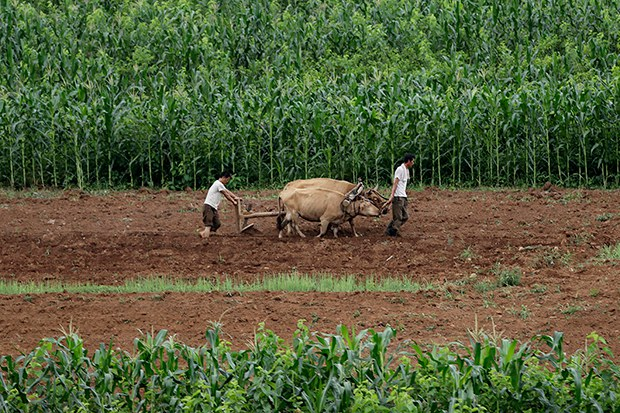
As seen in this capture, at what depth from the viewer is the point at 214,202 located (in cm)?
1997

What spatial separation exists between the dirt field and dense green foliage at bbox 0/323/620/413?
231 centimetres

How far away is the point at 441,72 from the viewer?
100 ft

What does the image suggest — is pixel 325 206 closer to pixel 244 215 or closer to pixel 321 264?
pixel 244 215

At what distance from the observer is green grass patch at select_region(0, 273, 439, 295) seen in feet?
53.2

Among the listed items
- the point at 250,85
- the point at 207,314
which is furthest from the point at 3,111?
the point at 207,314

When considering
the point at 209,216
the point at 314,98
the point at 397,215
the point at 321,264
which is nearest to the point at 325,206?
the point at 397,215

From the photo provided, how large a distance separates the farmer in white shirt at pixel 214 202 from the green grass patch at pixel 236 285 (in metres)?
2.81

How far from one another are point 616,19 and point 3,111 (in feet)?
58.5

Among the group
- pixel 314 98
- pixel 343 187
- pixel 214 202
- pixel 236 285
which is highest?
pixel 314 98

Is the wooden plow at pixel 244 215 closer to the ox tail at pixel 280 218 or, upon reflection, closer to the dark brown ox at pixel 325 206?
the ox tail at pixel 280 218

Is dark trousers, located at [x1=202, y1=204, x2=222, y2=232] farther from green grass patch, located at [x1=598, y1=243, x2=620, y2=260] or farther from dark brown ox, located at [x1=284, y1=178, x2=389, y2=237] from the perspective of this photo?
green grass patch, located at [x1=598, y1=243, x2=620, y2=260]

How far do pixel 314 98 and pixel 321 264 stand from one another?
402 inches

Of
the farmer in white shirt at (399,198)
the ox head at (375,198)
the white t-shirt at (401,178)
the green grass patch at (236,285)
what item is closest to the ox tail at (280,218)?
the ox head at (375,198)

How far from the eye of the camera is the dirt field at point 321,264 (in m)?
14.0
